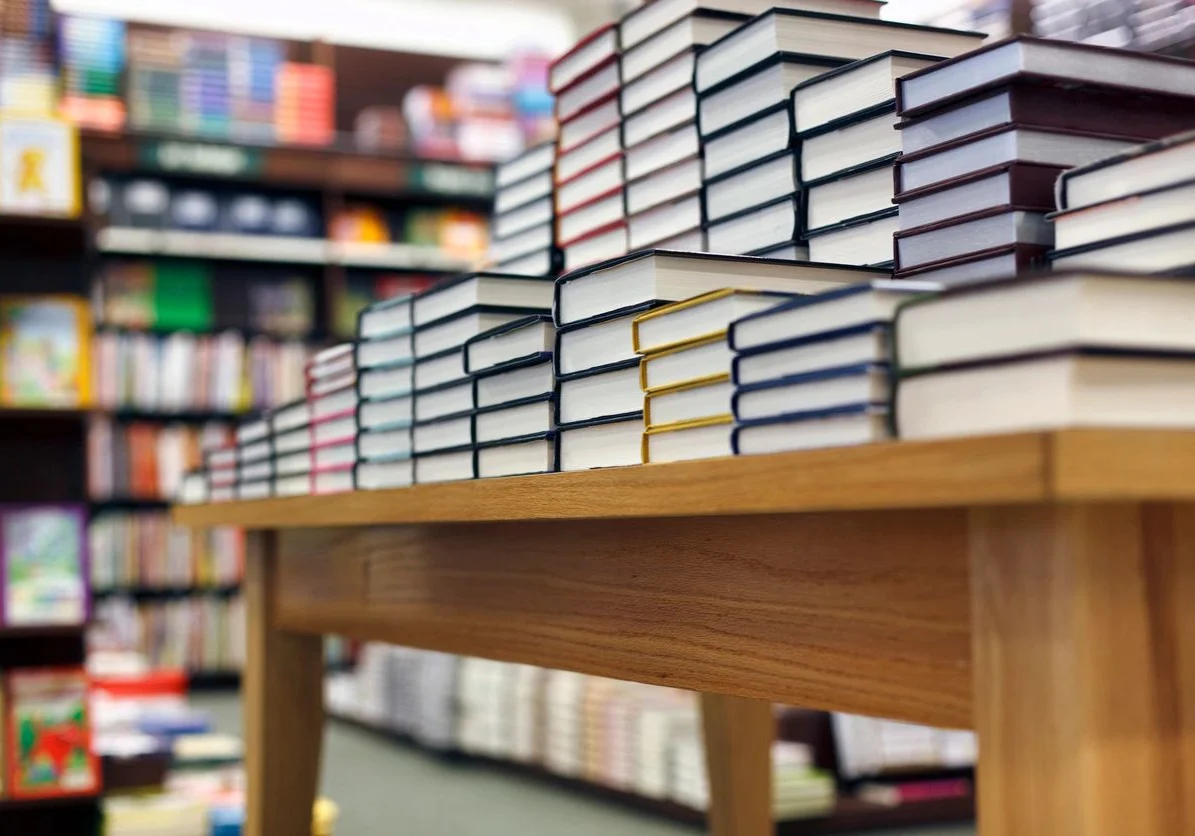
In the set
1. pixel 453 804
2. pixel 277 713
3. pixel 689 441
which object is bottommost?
pixel 453 804

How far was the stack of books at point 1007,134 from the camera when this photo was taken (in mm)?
837

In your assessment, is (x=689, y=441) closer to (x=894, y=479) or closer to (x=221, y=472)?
(x=894, y=479)

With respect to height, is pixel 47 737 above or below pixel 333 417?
below

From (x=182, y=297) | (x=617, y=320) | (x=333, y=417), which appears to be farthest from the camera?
(x=182, y=297)

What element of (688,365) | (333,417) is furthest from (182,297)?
(688,365)

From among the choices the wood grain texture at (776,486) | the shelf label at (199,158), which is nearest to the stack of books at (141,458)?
the shelf label at (199,158)

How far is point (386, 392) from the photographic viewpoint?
1264 mm

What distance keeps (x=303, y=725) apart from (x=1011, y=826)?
51.7 inches

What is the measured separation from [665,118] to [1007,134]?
49cm

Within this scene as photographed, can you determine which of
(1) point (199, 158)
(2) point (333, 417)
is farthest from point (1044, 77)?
(1) point (199, 158)

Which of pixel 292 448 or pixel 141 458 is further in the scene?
pixel 141 458

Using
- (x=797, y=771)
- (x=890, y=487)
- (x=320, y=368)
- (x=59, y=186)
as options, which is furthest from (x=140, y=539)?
(x=890, y=487)

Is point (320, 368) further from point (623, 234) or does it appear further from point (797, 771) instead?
point (797, 771)

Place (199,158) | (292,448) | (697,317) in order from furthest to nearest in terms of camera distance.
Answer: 1. (199,158)
2. (292,448)
3. (697,317)
